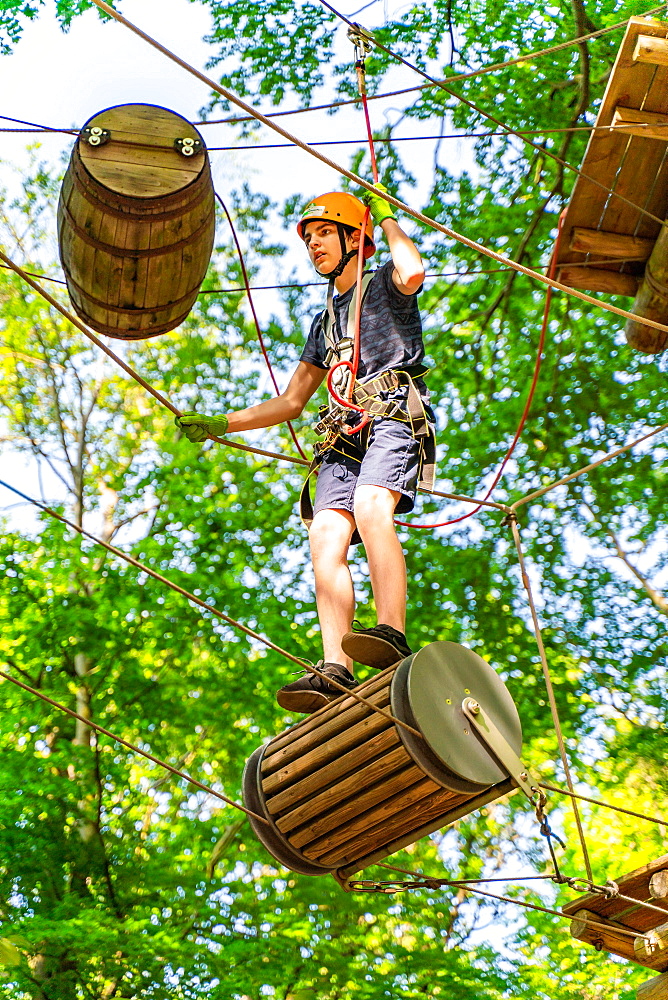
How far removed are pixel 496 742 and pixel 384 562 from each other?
0.66 meters


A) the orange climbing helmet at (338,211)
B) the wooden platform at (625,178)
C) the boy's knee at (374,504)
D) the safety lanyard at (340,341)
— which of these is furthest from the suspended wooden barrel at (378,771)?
the wooden platform at (625,178)

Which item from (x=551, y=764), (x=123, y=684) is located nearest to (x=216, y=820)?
(x=123, y=684)

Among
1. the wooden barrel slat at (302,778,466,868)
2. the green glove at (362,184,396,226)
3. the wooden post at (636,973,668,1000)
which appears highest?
the green glove at (362,184,396,226)

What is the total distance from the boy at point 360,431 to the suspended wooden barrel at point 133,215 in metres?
0.45

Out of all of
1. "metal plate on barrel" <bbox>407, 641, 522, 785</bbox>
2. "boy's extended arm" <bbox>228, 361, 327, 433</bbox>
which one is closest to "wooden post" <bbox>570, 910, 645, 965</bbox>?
"metal plate on barrel" <bbox>407, 641, 522, 785</bbox>

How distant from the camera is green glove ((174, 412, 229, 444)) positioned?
11.8 ft

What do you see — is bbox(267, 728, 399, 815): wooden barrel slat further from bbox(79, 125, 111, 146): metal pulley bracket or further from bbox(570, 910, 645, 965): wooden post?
bbox(79, 125, 111, 146): metal pulley bracket

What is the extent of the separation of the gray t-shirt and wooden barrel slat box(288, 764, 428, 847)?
1367 millimetres

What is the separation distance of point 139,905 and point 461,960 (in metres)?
2.57

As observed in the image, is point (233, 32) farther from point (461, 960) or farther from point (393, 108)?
point (461, 960)

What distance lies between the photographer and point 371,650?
3.28 m

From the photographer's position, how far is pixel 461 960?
8492mm

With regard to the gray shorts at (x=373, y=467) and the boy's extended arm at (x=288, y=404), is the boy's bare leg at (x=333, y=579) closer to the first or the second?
the gray shorts at (x=373, y=467)

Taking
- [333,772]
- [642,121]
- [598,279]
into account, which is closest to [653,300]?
[598,279]
